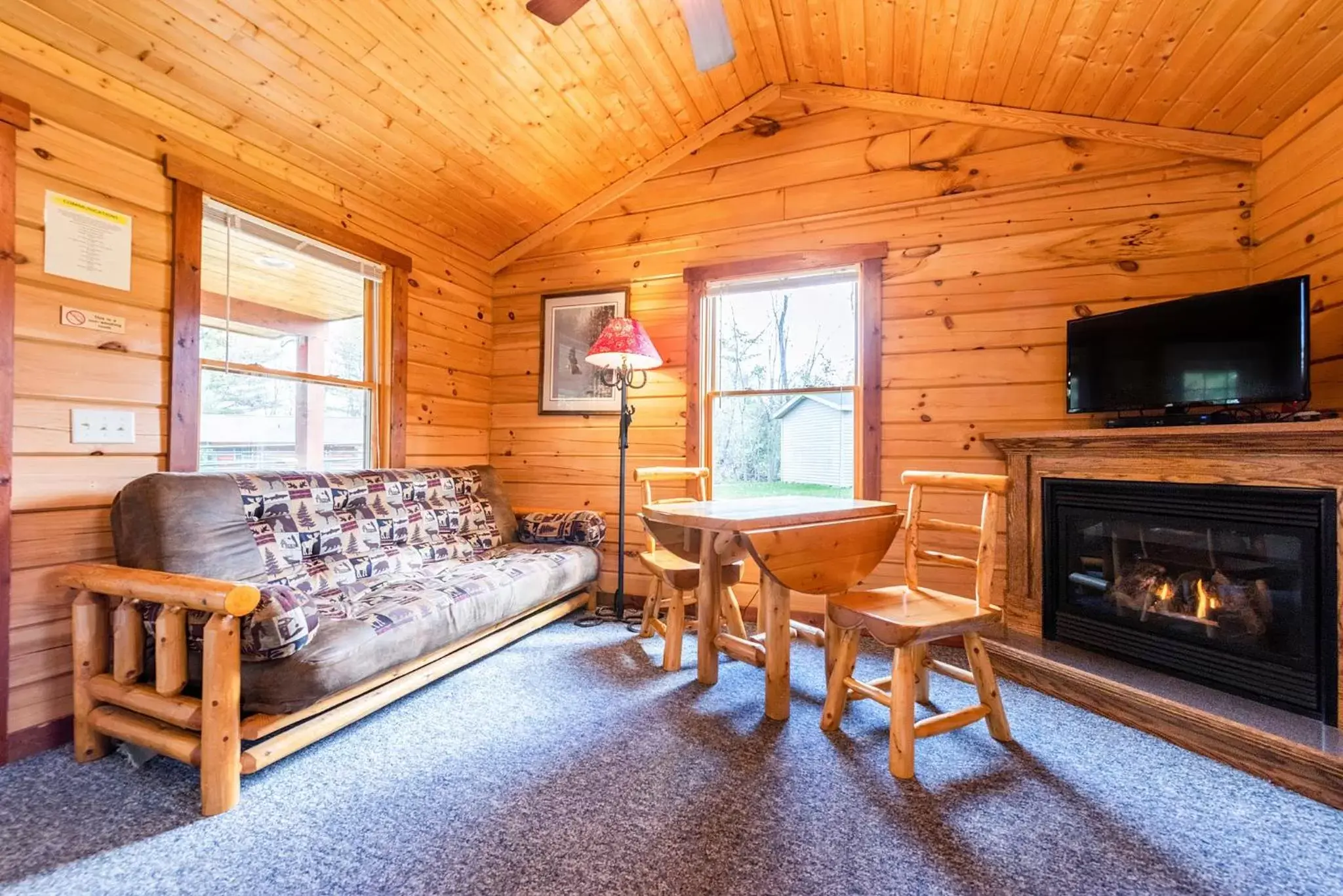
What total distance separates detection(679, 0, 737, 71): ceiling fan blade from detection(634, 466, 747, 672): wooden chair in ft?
5.53

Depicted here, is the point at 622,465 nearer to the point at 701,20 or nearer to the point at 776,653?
the point at 776,653

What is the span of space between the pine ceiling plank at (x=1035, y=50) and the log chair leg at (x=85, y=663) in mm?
3652

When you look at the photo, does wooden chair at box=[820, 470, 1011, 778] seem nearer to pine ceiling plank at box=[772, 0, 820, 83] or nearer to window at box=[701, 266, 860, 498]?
window at box=[701, 266, 860, 498]

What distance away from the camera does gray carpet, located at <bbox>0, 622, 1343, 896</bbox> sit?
118cm

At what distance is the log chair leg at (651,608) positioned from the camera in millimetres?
2633

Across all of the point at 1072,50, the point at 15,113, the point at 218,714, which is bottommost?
the point at 218,714

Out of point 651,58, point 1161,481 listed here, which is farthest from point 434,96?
point 1161,481

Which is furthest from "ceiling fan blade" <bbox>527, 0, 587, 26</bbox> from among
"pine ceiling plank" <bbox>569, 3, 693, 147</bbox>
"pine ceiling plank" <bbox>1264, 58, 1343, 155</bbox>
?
"pine ceiling plank" <bbox>1264, 58, 1343, 155</bbox>

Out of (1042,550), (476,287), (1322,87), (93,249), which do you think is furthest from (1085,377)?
(93,249)

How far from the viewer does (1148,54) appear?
2.01m

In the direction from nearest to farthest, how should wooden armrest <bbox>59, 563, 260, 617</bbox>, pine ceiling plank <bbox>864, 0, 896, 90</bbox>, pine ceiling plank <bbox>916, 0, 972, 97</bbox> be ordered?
1. wooden armrest <bbox>59, 563, 260, 617</bbox>
2. pine ceiling plank <bbox>916, 0, 972, 97</bbox>
3. pine ceiling plank <bbox>864, 0, 896, 90</bbox>

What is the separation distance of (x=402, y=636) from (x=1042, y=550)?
253 cm

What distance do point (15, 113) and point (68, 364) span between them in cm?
72

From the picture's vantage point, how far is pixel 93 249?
69.9 inches
